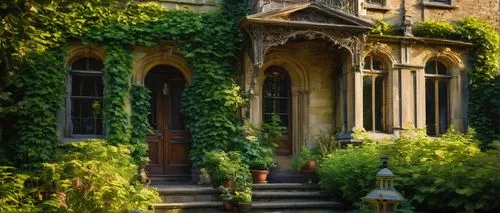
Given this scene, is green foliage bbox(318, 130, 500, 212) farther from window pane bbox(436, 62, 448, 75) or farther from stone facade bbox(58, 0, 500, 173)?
window pane bbox(436, 62, 448, 75)

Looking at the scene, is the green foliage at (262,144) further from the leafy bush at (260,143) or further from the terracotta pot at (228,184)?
the terracotta pot at (228,184)

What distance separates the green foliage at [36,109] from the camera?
12.6 meters

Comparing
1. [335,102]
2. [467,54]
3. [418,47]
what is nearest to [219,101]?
[335,102]

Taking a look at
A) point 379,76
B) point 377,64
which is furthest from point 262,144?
point 377,64

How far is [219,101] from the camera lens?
545 inches

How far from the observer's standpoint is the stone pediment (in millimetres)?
13305

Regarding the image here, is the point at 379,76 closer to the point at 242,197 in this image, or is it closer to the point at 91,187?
the point at 242,197

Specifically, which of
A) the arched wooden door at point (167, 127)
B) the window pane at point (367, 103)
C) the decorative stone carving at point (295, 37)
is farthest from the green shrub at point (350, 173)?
the arched wooden door at point (167, 127)

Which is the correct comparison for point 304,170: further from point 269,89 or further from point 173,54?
point 173,54

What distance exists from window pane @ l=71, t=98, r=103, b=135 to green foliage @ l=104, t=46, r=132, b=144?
0.45 metres

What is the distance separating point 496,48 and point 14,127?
12715mm

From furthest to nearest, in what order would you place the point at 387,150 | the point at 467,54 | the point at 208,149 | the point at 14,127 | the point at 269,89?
the point at 467,54, the point at 269,89, the point at 208,149, the point at 14,127, the point at 387,150

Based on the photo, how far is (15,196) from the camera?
993 centimetres

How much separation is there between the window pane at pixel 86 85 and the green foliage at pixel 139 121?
0.87 meters
